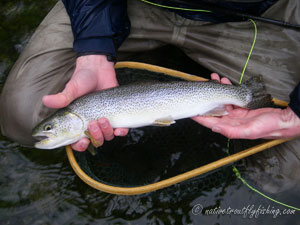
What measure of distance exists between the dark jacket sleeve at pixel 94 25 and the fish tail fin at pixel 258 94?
1508mm

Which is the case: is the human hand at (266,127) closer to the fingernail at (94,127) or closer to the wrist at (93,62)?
the fingernail at (94,127)

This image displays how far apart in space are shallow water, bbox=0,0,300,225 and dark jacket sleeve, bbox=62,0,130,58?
1144mm

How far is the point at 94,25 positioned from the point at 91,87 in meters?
0.67

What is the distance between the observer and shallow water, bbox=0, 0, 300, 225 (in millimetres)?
2812

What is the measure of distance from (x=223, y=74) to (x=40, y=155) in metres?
2.49

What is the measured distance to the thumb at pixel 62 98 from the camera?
2137 millimetres

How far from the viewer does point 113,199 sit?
9.57 feet

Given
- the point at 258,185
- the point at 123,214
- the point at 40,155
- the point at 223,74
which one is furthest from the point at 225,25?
the point at 40,155

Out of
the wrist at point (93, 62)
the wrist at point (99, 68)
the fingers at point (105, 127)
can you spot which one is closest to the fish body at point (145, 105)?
the fingers at point (105, 127)

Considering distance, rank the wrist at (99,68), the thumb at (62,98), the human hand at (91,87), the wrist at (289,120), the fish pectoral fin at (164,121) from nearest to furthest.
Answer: the thumb at (62,98)
the human hand at (91,87)
the wrist at (289,120)
the fish pectoral fin at (164,121)
the wrist at (99,68)

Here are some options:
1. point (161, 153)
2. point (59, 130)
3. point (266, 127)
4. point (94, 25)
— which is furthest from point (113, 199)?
point (94, 25)

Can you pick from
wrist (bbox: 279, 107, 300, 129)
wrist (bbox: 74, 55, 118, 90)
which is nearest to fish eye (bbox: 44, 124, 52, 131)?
wrist (bbox: 74, 55, 118, 90)

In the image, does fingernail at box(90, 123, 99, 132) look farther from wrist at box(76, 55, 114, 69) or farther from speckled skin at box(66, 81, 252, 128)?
wrist at box(76, 55, 114, 69)

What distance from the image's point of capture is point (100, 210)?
2855 mm
